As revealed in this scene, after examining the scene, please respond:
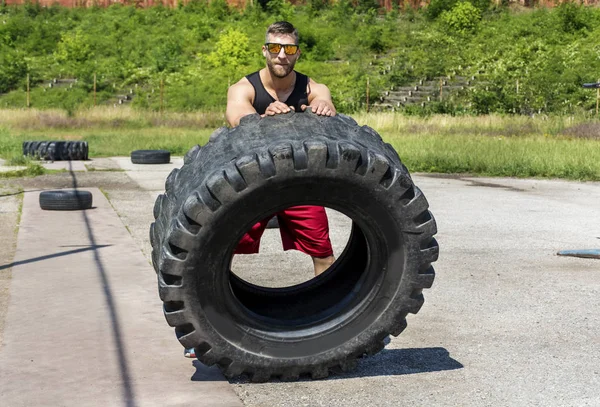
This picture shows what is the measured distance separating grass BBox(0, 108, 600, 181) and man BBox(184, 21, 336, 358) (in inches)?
461

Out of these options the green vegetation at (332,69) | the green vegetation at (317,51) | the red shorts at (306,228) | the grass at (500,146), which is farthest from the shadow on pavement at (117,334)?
the green vegetation at (317,51)

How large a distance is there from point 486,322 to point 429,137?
768 inches

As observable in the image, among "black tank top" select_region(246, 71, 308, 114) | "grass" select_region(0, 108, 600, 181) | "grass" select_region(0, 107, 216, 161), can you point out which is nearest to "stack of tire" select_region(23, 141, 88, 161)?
"grass" select_region(0, 108, 600, 181)

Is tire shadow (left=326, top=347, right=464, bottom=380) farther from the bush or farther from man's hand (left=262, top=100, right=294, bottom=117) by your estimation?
the bush

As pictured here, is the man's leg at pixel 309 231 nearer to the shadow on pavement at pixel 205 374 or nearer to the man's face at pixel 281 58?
the man's face at pixel 281 58

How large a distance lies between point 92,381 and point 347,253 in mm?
1652

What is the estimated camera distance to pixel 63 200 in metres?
11.3

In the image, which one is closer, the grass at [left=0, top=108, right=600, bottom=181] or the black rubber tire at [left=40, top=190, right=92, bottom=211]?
the black rubber tire at [left=40, top=190, right=92, bottom=211]

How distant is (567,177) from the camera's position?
16.7m


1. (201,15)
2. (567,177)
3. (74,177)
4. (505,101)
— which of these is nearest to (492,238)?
(567,177)

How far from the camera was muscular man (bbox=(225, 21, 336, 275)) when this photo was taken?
5453 millimetres

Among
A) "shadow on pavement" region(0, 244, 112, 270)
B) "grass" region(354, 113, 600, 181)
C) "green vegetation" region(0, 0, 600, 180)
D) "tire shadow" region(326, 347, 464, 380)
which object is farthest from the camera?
"green vegetation" region(0, 0, 600, 180)

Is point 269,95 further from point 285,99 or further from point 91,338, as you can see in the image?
point 91,338

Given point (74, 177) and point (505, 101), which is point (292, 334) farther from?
point (505, 101)
